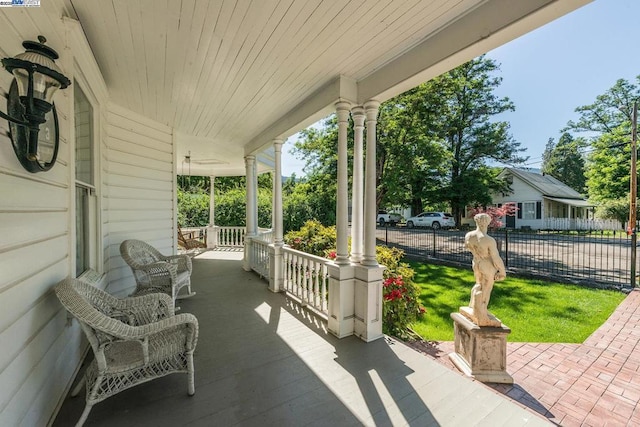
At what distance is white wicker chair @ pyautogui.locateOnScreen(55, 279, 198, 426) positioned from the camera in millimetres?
1593

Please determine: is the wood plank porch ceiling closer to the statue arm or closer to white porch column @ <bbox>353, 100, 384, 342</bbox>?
white porch column @ <bbox>353, 100, 384, 342</bbox>

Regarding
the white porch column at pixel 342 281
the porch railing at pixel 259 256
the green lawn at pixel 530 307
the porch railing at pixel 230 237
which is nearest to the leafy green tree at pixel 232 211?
the porch railing at pixel 230 237

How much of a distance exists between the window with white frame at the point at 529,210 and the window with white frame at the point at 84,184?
76.2 ft

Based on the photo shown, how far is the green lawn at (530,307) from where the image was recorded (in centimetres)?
357

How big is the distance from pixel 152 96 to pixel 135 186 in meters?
1.39

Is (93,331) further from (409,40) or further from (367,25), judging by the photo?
(409,40)

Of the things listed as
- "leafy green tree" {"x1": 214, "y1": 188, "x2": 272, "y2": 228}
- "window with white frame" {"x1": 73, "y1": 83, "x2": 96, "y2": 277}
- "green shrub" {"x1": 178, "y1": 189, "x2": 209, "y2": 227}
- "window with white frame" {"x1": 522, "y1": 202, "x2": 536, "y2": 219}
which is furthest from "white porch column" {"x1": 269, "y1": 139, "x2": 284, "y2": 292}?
"window with white frame" {"x1": 522, "y1": 202, "x2": 536, "y2": 219}

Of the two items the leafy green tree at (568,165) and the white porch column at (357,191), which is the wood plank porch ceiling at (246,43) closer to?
the white porch column at (357,191)

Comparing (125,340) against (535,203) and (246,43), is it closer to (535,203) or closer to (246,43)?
→ (246,43)

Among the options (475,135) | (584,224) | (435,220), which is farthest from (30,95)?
(584,224)

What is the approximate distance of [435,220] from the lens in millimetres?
18281

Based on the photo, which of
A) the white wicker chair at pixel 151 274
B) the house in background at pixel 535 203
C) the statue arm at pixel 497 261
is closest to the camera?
the statue arm at pixel 497 261

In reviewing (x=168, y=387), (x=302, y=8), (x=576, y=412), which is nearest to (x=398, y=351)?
(x=576, y=412)

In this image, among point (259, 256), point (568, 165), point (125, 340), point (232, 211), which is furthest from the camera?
point (568, 165)
